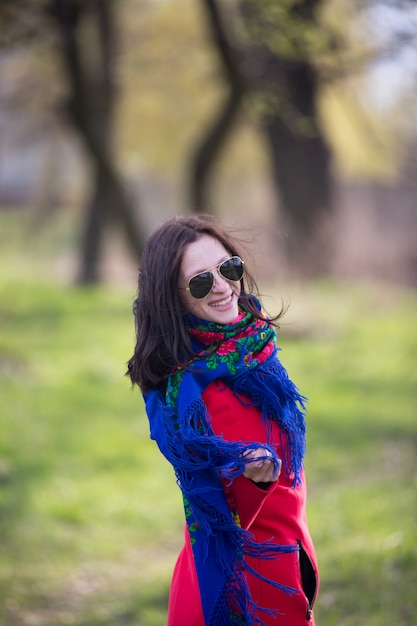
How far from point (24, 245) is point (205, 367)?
68.6ft

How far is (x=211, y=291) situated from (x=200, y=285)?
0.04 m

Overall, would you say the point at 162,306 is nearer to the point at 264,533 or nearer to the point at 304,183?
the point at 264,533

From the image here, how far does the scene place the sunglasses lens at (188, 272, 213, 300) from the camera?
2479mm

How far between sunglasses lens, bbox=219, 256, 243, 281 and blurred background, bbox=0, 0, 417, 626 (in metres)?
0.26

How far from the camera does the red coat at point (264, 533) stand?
7.86ft

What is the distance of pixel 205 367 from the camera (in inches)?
96.0

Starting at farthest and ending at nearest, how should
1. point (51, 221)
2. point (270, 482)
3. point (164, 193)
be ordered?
1. point (164, 193)
2. point (51, 221)
3. point (270, 482)

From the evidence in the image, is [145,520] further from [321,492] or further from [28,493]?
[321,492]

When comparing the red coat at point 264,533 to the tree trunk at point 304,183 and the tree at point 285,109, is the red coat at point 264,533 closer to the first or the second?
the tree at point 285,109

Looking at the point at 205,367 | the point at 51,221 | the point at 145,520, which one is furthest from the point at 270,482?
the point at 51,221

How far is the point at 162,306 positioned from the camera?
2.50m

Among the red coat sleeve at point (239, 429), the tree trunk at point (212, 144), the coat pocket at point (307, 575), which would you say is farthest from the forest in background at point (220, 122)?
the coat pocket at point (307, 575)

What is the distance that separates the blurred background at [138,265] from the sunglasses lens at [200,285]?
1.22 ft

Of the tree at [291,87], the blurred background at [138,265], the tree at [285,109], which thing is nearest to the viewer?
the blurred background at [138,265]
